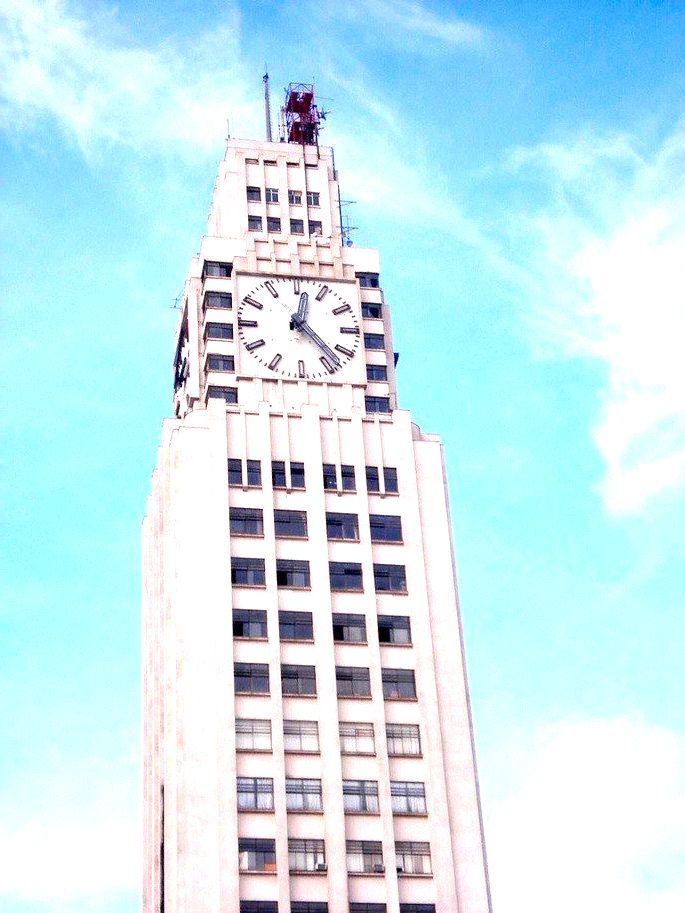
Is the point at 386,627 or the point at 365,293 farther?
the point at 365,293

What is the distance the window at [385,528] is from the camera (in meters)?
93.8

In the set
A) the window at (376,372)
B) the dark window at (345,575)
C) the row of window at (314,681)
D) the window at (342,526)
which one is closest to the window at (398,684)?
the row of window at (314,681)

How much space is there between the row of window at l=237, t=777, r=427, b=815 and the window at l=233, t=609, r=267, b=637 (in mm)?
8407

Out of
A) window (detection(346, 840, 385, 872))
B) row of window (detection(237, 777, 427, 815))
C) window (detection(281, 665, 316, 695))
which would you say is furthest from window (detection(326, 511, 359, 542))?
window (detection(346, 840, 385, 872))

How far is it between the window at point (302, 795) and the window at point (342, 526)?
15.1 m

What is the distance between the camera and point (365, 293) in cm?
10631

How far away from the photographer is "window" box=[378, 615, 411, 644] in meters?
90.1

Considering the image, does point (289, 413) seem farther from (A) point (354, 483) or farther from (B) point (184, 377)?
(B) point (184, 377)

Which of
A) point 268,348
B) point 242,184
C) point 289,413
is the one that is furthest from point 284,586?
point 242,184

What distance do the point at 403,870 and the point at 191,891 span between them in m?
11.2

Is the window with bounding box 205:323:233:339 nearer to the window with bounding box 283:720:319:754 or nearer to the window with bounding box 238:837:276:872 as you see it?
the window with bounding box 283:720:319:754

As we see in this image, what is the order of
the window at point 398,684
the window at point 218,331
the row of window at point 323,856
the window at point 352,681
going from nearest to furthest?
the row of window at point 323,856, the window at point 352,681, the window at point 398,684, the window at point 218,331

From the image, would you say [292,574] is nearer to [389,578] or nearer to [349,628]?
[349,628]

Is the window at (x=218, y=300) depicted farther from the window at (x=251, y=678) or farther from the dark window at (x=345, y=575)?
the window at (x=251, y=678)
